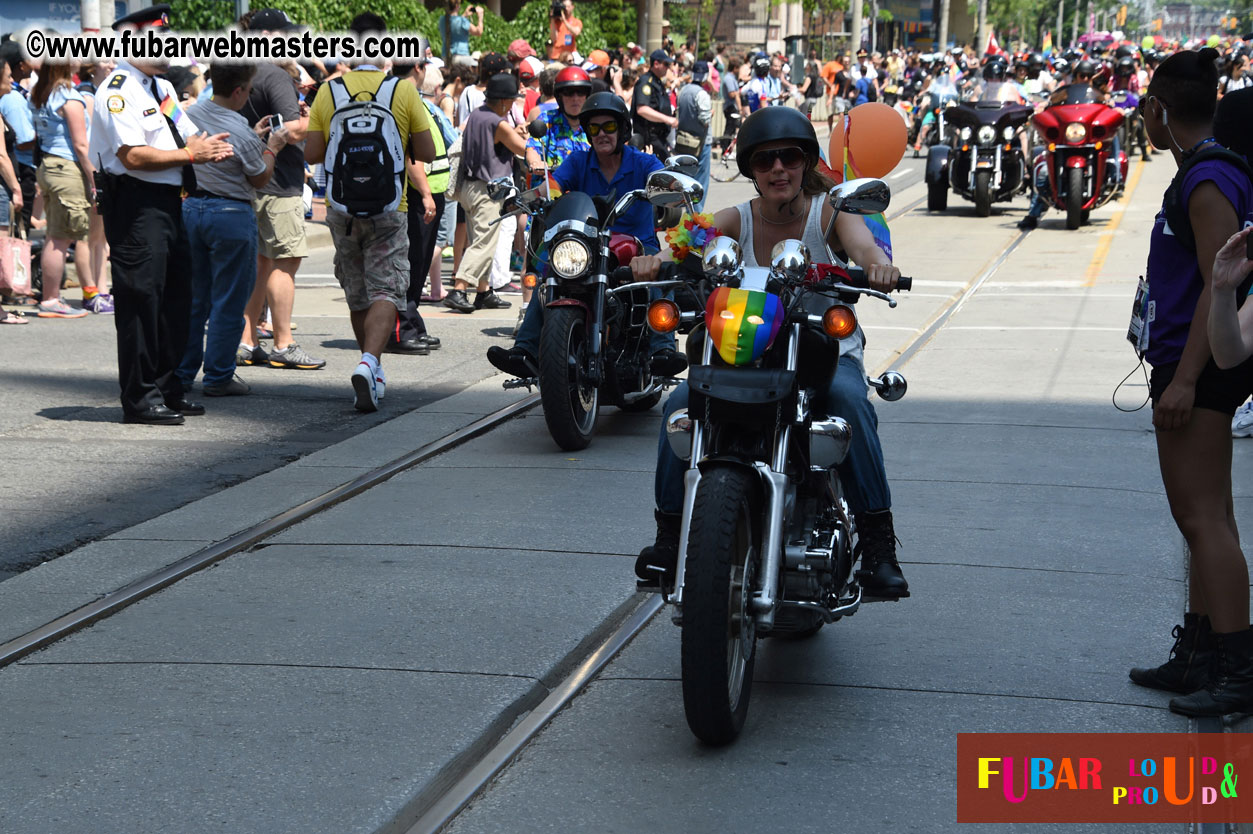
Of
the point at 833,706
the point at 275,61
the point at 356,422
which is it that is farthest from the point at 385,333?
the point at 833,706

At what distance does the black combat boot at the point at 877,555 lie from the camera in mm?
4602

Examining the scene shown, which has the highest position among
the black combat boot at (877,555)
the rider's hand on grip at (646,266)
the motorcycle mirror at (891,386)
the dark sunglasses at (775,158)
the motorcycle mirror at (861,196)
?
the dark sunglasses at (775,158)

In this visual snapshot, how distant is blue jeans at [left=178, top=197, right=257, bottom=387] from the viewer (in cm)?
888

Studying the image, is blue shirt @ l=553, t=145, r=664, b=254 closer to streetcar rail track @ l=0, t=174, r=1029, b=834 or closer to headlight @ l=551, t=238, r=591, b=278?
headlight @ l=551, t=238, r=591, b=278

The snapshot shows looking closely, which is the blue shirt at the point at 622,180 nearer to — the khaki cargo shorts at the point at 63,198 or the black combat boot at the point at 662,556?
the black combat boot at the point at 662,556

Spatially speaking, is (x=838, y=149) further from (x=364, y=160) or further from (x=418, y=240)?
(x=418, y=240)

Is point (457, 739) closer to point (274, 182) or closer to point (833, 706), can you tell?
point (833, 706)

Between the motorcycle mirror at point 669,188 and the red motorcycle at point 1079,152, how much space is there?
13.9 metres

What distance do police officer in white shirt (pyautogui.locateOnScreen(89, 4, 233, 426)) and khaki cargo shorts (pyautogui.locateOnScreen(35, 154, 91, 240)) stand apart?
3.95 m

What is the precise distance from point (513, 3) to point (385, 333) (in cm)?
4038

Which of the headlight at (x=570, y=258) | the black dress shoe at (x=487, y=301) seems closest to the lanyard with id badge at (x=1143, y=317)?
the headlight at (x=570, y=258)

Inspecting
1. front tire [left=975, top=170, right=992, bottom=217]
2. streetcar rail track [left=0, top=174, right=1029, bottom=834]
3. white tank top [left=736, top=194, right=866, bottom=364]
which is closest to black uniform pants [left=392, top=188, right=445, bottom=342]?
streetcar rail track [left=0, top=174, right=1029, bottom=834]

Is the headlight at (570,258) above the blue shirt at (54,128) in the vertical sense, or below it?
below

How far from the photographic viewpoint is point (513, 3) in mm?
47500
